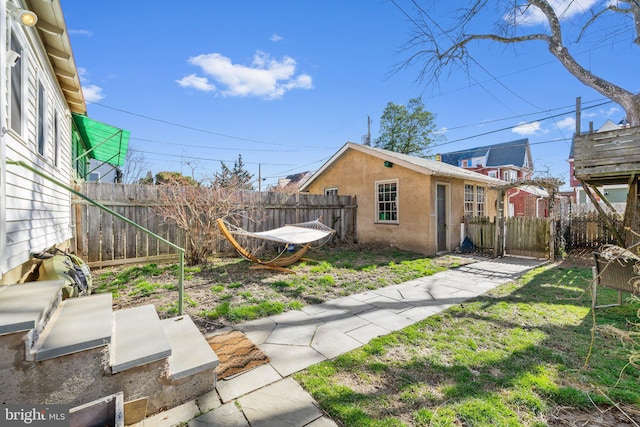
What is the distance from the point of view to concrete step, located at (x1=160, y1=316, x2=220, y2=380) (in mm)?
1982

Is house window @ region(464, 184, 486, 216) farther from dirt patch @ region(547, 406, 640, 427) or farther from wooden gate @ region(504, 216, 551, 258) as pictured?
dirt patch @ region(547, 406, 640, 427)

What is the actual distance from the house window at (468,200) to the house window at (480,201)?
1.34 ft

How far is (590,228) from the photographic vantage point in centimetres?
898

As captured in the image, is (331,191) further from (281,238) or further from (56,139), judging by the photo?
(56,139)

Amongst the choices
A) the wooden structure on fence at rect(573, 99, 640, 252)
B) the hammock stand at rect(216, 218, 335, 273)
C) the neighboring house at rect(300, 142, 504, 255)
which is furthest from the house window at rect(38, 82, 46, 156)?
the wooden structure on fence at rect(573, 99, 640, 252)

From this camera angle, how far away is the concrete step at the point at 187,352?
198cm

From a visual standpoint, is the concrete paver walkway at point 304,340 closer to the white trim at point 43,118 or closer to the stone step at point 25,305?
the stone step at point 25,305

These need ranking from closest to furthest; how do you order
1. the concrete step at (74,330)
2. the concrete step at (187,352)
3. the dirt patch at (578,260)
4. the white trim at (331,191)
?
the concrete step at (74,330)
the concrete step at (187,352)
the dirt patch at (578,260)
the white trim at (331,191)

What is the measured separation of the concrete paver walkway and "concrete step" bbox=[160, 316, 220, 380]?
0.21 meters

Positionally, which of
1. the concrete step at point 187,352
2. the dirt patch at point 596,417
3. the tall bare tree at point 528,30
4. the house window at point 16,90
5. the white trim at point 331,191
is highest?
the tall bare tree at point 528,30

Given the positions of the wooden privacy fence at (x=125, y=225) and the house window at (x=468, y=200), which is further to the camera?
the house window at (x=468, y=200)

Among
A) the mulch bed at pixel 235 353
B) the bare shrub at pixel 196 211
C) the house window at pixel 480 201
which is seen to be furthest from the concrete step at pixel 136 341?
the house window at pixel 480 201

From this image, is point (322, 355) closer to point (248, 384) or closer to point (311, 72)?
point (248, 384)

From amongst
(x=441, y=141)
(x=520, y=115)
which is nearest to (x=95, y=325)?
(x=520, y=115)
